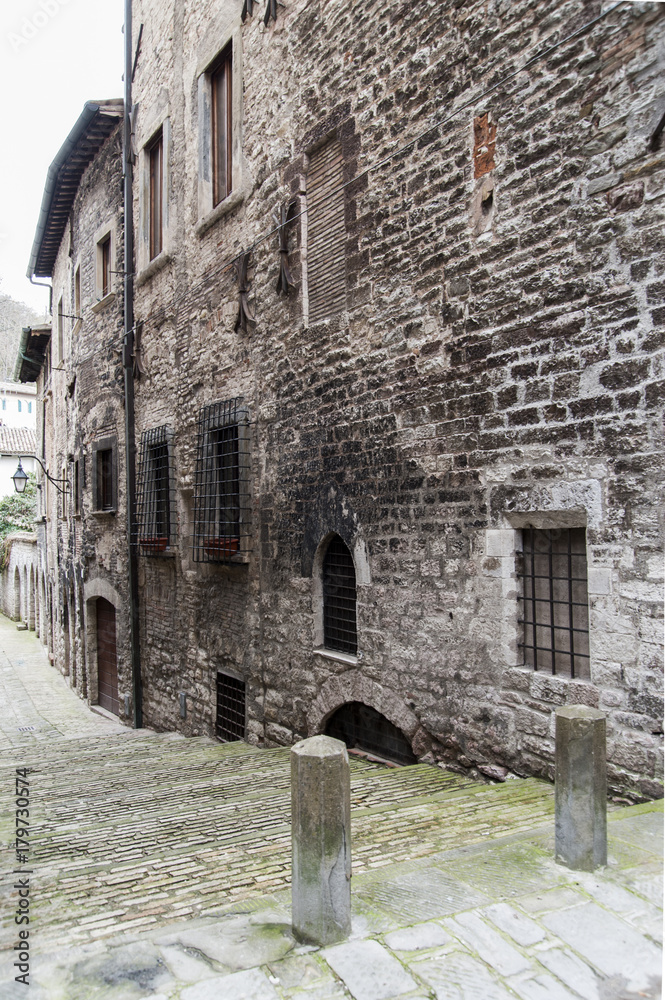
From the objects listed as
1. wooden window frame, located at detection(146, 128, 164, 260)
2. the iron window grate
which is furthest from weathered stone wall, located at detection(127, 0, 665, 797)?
wooden window frame, located at detection(146, 128, 164, 260)

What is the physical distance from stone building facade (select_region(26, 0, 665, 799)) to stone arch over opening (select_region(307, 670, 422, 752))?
24mm

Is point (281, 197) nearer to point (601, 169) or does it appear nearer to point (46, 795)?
point (601, 169)

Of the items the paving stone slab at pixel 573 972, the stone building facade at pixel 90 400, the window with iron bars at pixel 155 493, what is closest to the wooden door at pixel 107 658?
the stone building facade at pixel 90 400

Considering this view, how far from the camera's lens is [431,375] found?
4895mm

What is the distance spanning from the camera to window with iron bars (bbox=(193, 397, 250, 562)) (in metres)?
7.39

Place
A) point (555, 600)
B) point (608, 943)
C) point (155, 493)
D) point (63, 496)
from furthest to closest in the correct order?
point (63, 496), point (155, 493), point (555, 600), point (608, 943)

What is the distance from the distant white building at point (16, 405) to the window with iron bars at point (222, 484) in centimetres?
3801

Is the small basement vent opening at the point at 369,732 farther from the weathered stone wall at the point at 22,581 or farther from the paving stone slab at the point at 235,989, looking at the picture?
the weathered stone wall at the point at 22,581

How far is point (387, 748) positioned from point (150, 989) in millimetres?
3579

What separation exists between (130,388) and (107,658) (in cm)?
498

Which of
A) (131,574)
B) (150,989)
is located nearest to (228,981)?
(150,989)

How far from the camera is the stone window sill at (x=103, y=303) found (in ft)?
38.8

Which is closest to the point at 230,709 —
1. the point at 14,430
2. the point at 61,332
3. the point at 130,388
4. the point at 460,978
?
the point at 130,388

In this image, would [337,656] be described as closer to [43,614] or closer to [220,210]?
[220,210]
